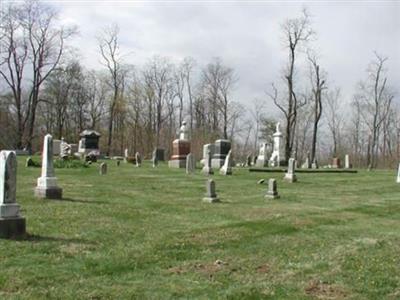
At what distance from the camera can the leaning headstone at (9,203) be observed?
9.37 metres

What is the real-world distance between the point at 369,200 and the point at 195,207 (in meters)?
6.85

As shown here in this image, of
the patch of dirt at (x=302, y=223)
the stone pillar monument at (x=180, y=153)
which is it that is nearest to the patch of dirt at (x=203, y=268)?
the patch of dirt at (x=302, y=223)

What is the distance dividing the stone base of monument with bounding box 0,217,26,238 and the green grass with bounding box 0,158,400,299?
33 cm

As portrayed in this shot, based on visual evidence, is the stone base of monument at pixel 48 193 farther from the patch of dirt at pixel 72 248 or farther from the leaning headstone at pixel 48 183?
the patch of dirt at pixel 72 248

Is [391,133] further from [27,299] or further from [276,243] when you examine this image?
[27,299]

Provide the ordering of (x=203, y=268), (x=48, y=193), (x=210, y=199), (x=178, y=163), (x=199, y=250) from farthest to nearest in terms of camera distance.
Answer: (x=178, y=163) → (x=210, y=199) → (x=48, y=193) → (x=199, y=250) → (x=203, y=268)

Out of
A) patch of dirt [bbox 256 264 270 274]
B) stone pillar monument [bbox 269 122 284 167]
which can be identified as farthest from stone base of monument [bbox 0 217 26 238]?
stone pillar monument [bbox 269 122 284 167]

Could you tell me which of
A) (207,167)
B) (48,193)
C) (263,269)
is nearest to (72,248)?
(263,269)

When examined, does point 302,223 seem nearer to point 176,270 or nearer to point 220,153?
point 176,270

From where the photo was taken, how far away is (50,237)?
963 centimetres

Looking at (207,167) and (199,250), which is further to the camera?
(207,167)

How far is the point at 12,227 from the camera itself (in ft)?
30.9

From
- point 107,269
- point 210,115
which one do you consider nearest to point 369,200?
point 107,269

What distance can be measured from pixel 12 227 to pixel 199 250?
125 inches
